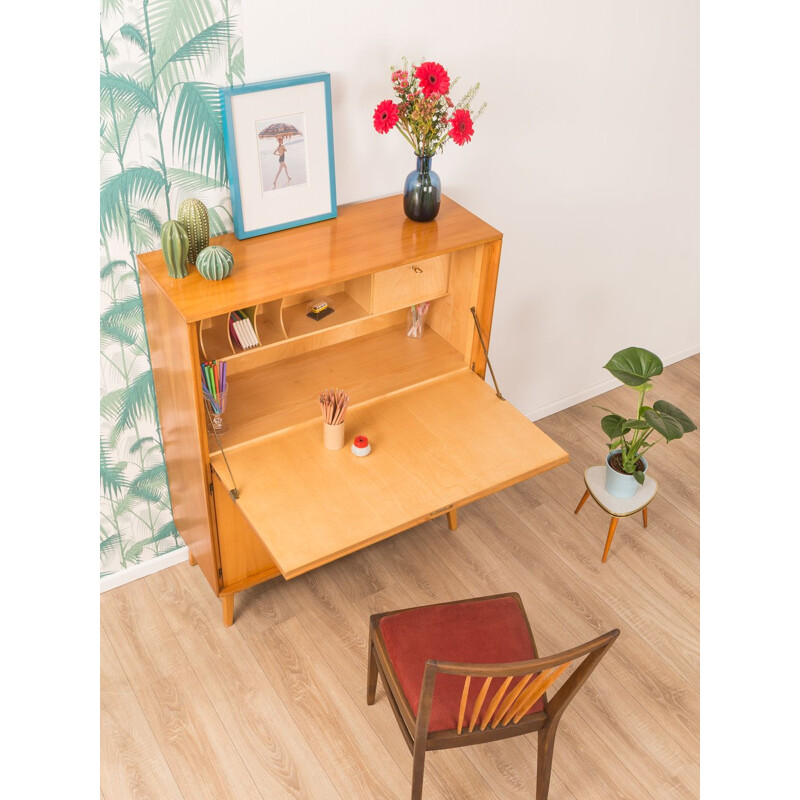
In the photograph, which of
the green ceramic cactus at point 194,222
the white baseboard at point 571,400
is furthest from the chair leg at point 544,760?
the white baseboard at point 571,400

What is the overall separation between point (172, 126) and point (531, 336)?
1.82 metres

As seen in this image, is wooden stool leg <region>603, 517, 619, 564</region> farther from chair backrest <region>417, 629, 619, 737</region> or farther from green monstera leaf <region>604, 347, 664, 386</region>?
chair backrest <region>417, 629, 619, 737</region>

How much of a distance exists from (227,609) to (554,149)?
200 centimetres

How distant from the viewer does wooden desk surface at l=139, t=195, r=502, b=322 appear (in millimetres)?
2186

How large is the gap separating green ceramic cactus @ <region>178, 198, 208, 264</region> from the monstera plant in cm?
147

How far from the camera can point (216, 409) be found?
2469mm

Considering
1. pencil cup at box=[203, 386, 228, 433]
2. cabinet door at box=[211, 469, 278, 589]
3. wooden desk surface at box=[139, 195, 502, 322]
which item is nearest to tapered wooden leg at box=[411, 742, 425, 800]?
cabinet door at box=[211, 469, 278, 589]

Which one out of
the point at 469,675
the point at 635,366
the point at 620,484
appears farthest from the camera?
the point at 620,484

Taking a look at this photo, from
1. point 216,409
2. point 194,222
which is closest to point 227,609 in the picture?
point 216,409

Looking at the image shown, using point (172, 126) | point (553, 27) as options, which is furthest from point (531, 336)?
point (172, 126)

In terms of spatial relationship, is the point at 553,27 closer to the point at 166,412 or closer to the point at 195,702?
the point at 166,412

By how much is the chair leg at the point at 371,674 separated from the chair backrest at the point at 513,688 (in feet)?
1.29

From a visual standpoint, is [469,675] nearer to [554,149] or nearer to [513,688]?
[513,688]

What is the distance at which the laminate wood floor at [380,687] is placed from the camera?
8.05 feet
